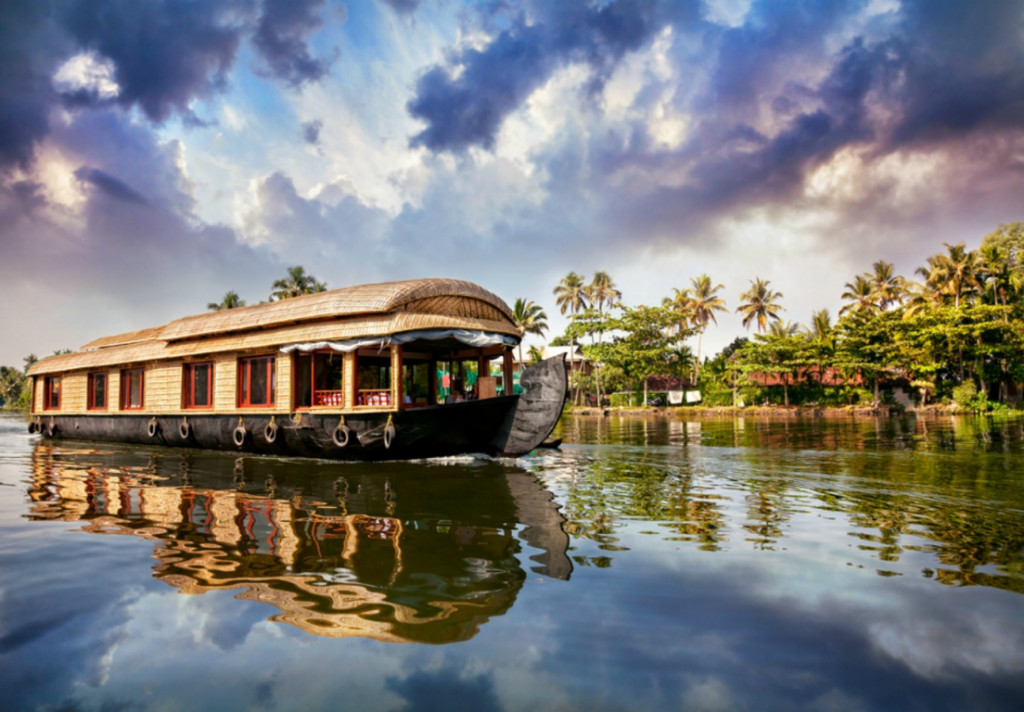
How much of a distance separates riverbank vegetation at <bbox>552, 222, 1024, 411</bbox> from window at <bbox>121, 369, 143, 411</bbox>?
Result: 28.3 m

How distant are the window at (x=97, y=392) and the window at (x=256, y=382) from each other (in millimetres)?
7124

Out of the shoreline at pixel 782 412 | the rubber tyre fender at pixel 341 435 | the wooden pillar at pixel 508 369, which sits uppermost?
the wooden pillar at pixel 508 369

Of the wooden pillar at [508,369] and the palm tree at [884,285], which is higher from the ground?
the palm tree at [884,285]

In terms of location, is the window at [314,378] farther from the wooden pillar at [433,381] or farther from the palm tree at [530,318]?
the palm tree at [530,318]

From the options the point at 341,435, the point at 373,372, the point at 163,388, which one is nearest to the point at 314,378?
the point at 341,435

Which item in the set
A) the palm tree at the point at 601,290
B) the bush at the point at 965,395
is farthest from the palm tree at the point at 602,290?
the bush at the point at 965,395

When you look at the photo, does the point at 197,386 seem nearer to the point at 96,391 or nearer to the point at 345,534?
the point at 96,391

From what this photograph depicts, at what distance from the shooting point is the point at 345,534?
5215 millimetres

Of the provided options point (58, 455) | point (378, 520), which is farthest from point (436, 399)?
point (58, 455)

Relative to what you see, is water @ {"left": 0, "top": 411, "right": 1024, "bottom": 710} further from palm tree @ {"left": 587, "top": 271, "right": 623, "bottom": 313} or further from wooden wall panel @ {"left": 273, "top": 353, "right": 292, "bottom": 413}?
palm tree @ {"left": 587, "top": 271, "right": 623, "bottom": 313}

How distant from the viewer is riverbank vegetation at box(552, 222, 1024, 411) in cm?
3152

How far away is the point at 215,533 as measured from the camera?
5.30 m

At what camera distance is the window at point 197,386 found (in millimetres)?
13156

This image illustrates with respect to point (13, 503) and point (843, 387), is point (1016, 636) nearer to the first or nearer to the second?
point (13, 503)
